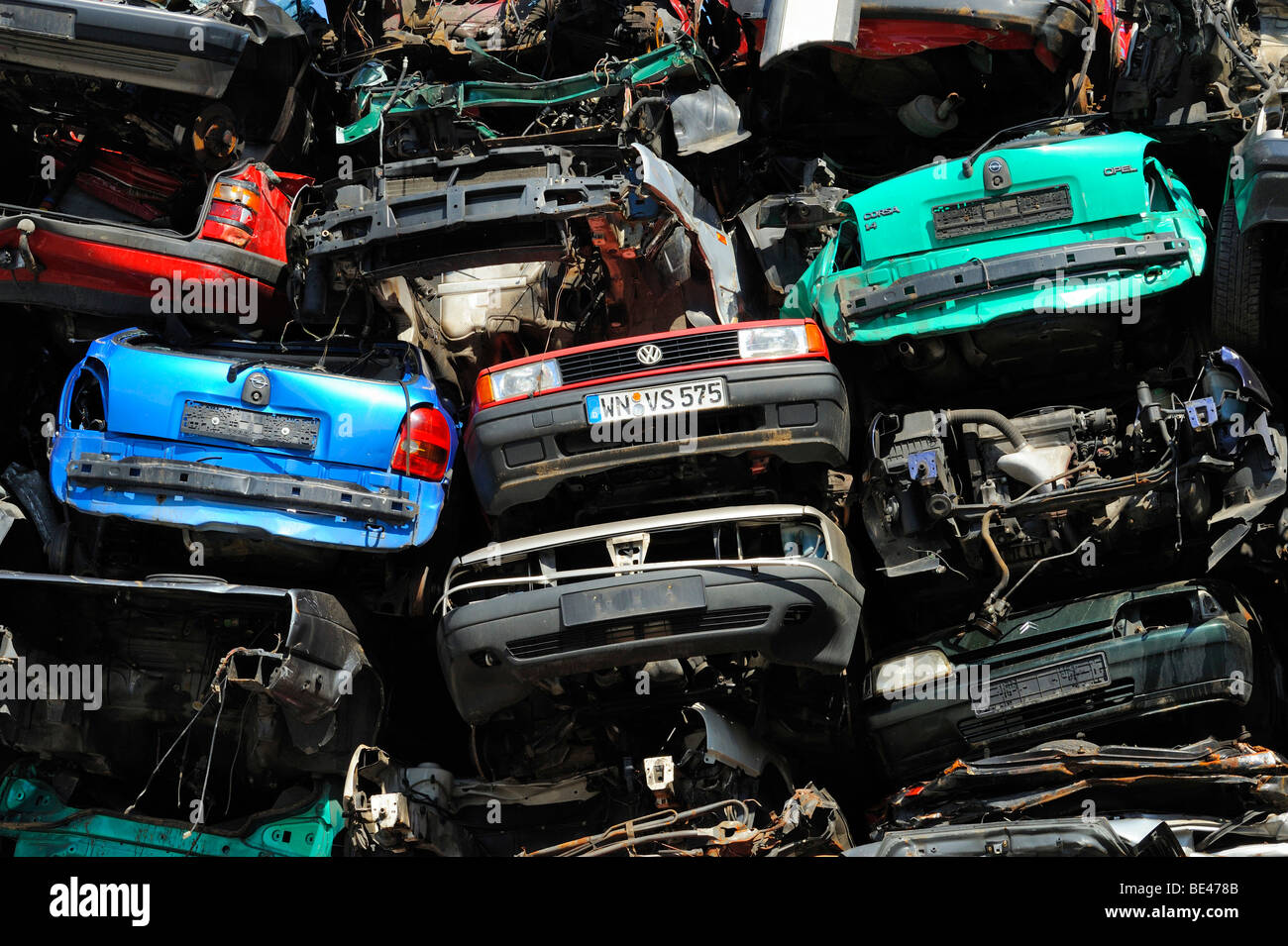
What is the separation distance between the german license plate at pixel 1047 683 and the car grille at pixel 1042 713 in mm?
33

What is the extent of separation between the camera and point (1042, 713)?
30.5 ft

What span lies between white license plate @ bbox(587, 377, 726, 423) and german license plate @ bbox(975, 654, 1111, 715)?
2.19 meters

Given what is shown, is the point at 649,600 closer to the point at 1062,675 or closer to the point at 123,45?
the point at 1062,675

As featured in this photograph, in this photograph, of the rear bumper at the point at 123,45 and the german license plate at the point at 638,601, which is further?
the rear bumper at the point at 123,45

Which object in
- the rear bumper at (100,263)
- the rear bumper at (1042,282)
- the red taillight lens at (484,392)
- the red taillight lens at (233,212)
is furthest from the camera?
the red taillight lens at (233,212)

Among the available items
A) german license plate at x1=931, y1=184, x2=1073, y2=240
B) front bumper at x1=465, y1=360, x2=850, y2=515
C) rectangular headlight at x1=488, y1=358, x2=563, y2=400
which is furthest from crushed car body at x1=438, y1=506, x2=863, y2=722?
german license plate at x1=931, y1=184, x2=1073, y2=240

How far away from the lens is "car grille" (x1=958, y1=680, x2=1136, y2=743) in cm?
916

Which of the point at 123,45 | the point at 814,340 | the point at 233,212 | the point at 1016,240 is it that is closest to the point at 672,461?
the point at 814,340

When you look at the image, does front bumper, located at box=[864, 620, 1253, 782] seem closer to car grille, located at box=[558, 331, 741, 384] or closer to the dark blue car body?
car grille, located at box=[558, 331, 741, 384]

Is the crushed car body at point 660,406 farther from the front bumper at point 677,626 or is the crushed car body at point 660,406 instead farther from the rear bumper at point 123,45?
the rear bumper at point 123,45

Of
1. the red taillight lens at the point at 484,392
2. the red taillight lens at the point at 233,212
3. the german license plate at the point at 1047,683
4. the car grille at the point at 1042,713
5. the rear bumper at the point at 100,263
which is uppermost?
the red taillight lens at the point at 233,212

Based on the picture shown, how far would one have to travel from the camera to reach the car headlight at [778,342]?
9234 mm

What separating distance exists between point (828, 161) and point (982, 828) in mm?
4870

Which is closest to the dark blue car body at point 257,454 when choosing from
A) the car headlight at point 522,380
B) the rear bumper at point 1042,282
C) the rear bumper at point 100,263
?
the car headlight at point 522,380
